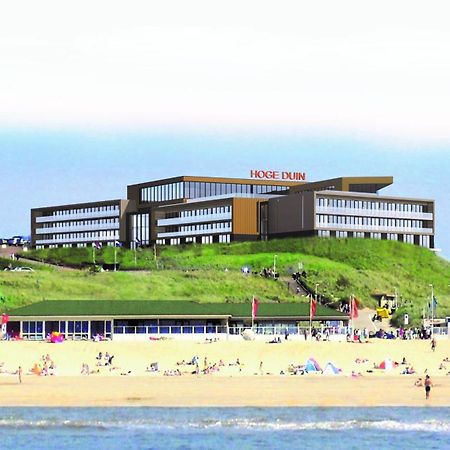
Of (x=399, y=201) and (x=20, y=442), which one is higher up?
(x=399, y=201)

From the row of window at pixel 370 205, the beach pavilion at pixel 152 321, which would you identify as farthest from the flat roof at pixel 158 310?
the row of window at pixel 370 205

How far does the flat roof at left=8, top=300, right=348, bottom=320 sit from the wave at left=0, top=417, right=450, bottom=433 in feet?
131

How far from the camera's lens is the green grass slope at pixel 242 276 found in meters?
142

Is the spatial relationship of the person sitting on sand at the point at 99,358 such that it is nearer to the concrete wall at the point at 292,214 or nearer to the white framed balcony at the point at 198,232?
the concrete wall at the point at 292,214

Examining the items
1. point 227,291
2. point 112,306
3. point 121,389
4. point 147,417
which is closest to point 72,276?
point 227,291

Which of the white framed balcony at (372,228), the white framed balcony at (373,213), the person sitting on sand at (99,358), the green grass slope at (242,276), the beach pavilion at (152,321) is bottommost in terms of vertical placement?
the person sitting on sand at (99,358)

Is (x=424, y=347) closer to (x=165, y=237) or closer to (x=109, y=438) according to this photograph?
(x=109, y=438)

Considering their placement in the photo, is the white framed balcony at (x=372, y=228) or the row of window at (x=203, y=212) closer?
the white framed balcony at (x=372, y=228)

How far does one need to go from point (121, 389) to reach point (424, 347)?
3173 centimetres

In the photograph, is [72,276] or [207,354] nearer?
[207,354]

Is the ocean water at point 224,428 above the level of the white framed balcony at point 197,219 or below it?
below

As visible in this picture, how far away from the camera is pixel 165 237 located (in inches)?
7815

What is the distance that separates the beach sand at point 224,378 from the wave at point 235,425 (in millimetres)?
6658

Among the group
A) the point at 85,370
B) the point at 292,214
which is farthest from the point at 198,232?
the point at 85,370
